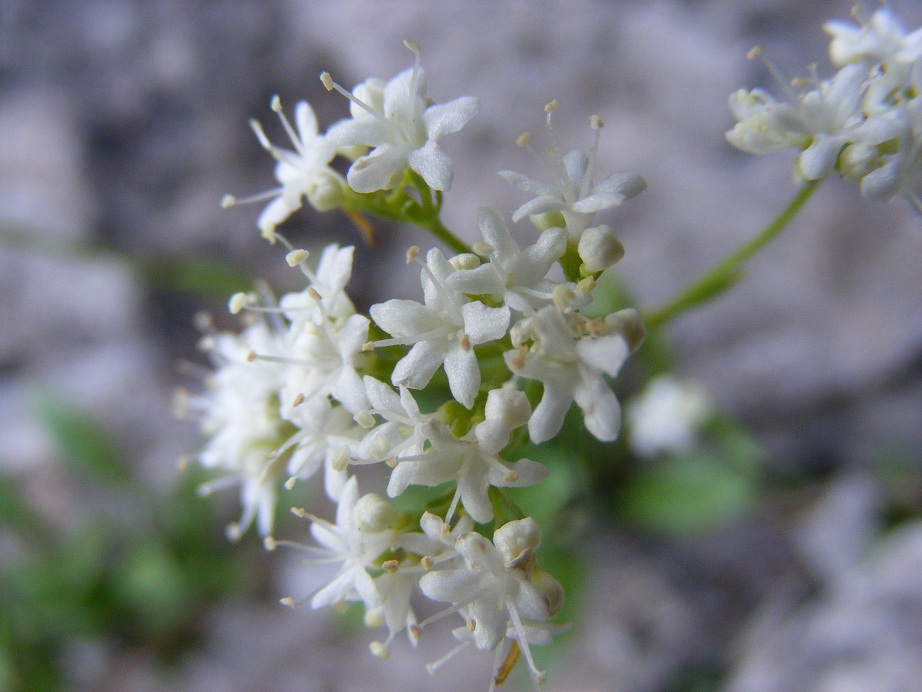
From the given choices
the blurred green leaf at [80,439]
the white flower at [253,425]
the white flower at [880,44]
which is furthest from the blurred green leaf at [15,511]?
the white flower at [880,44]

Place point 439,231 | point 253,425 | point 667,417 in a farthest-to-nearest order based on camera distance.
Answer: point 667,417 → point 253,425 → point 439,231

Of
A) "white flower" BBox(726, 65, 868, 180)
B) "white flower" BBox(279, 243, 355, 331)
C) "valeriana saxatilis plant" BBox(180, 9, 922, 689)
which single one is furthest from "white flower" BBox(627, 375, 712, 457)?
"white flower" BBox(279, 243, 355, 331)

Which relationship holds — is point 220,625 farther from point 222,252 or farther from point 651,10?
point 651,10

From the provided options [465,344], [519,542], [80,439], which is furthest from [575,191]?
[80,439]

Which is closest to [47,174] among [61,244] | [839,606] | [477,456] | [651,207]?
[61,244]

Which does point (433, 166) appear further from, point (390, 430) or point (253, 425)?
point (253, 425)

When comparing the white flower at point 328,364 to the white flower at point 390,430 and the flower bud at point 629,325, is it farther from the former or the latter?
the flower bud at point 629,325

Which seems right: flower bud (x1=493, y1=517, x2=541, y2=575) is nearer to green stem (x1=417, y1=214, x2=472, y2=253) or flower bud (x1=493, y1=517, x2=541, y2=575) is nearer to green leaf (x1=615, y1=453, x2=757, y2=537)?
green stem (x1=417, y1=214, x2=472, y2=253)

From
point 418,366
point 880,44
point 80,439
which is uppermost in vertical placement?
point 880,44
